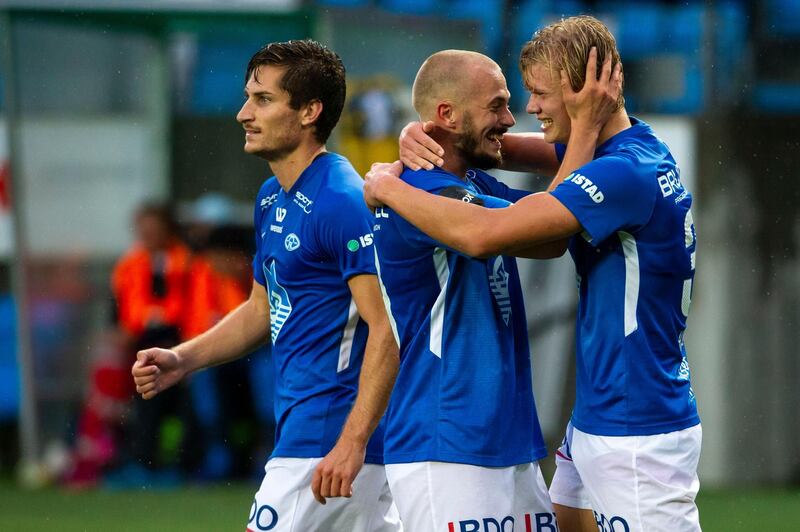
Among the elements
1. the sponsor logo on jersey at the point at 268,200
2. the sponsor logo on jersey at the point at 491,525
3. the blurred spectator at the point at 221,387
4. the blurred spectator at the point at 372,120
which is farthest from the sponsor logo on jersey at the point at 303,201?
the blurred spectator at the point at 221,387

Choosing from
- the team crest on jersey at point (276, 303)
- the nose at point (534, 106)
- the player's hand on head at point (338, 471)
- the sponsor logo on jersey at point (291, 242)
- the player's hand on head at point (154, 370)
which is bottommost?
the player's hand on head at point (338, 471)

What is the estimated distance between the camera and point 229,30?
10148 millimetres

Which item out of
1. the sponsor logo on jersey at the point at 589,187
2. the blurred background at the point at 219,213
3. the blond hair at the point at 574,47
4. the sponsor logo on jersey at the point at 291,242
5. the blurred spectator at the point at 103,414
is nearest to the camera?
the sponsor logo on jersey at the point at 589,187

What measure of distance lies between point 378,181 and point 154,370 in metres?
1.13

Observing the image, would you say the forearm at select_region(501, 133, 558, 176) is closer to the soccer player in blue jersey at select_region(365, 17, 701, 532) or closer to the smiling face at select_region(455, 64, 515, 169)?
the smiling face at select_region(455, 64, 515, 169)

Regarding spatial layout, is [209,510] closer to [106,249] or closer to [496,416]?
[106,249]

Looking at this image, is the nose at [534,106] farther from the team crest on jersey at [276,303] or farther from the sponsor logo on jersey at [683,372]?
the team crest on jersey at [276,303]

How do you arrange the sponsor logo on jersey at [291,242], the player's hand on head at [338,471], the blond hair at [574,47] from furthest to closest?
the sponsor logo on jersey at [291,242]
the player's hand on head at [338,471]
the blond hair at [574,47]

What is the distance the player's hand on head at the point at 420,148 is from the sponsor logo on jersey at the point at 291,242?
0.50 meters

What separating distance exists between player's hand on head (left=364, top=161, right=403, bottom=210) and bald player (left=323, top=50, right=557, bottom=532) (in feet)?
0.14

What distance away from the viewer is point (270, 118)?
406cm

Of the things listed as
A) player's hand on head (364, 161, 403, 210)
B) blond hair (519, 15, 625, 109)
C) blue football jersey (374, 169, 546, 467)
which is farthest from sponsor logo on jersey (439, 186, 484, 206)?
blond hair (519, 15, 625, 109)

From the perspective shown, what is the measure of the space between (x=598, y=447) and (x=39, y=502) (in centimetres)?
614

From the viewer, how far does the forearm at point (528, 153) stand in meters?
4.07
